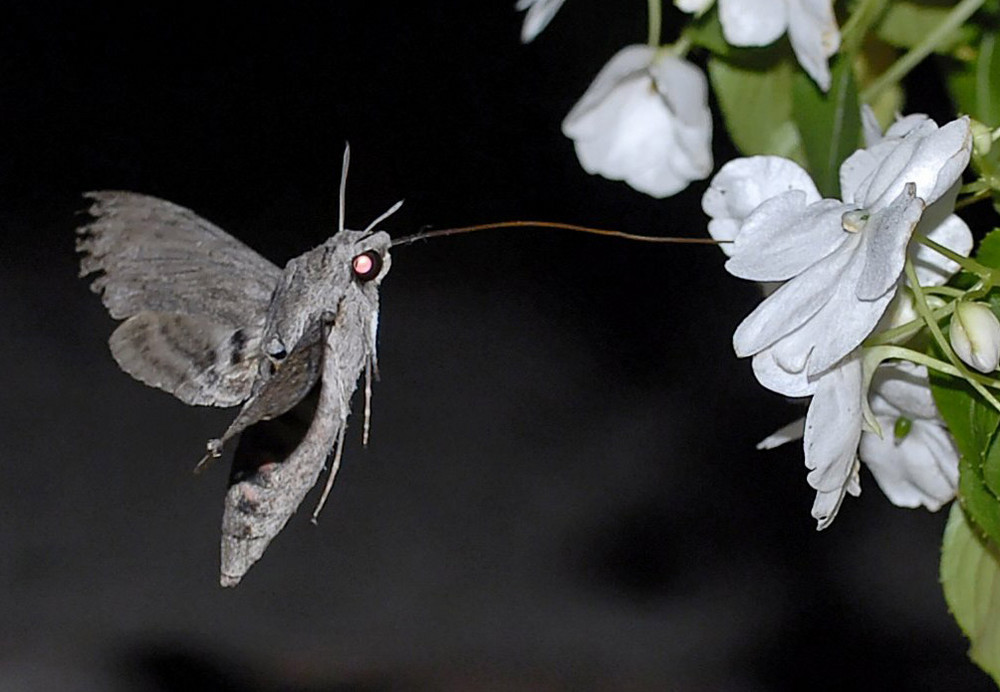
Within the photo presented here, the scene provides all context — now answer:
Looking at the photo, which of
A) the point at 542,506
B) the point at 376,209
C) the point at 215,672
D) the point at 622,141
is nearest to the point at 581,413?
the point at 542,506

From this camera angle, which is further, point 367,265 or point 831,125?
point 831,125

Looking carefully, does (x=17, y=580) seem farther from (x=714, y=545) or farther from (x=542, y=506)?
(x=714, y=545)

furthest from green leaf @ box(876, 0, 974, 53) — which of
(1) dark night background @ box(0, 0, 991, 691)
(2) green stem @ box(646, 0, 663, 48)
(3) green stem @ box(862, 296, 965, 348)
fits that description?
(1) dark night background @ box(0, 0, 991, 691)

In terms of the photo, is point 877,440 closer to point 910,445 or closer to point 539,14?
point 910,445

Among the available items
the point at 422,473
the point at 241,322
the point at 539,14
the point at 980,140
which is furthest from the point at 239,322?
the point at 422,473

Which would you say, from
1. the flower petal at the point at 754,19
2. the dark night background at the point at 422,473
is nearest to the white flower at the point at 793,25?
the flower petal at the point at 754,19

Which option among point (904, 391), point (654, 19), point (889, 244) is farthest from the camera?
point (654, 19)

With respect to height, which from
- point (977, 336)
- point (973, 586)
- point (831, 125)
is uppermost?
point (831, 125)
